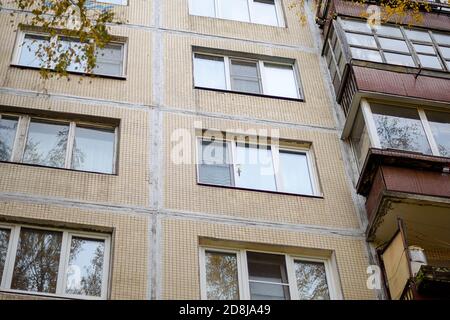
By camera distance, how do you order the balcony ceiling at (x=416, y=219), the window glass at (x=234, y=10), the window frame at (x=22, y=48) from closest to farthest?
the balcony ceiling at (x=416, y=219) < the window frame at (x=22, y=48) < the window glass at (x=234, y=10)

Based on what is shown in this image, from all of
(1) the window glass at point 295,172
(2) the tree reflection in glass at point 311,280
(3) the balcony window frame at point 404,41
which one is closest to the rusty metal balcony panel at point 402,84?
(3) the balcony window frame at point 404,41

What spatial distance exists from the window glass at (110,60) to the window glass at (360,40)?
5.47 meters

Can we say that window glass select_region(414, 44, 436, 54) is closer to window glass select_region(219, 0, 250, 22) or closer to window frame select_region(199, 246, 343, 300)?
window glass select_region(219, 0, 250, 22)

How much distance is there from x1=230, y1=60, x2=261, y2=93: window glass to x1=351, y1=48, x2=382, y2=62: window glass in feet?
7.88

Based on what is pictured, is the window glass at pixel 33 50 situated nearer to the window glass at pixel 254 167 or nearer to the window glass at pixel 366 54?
the window glass at pixel 254 167

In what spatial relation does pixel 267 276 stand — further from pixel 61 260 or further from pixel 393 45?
pixel 393 45

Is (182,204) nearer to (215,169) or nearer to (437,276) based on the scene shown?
(215,169)

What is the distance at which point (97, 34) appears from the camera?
12992 millimetres

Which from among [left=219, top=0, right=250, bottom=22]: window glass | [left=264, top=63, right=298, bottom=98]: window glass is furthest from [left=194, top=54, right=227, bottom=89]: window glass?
[left=219, top=0, right=250, bottom=22]: window glass

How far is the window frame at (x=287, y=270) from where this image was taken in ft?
38.2

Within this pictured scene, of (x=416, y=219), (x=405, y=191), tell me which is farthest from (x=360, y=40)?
(x=416, y=219)

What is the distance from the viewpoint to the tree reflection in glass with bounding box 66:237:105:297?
11133mm

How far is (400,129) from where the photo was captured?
13.8 m

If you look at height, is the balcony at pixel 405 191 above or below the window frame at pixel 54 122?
below
